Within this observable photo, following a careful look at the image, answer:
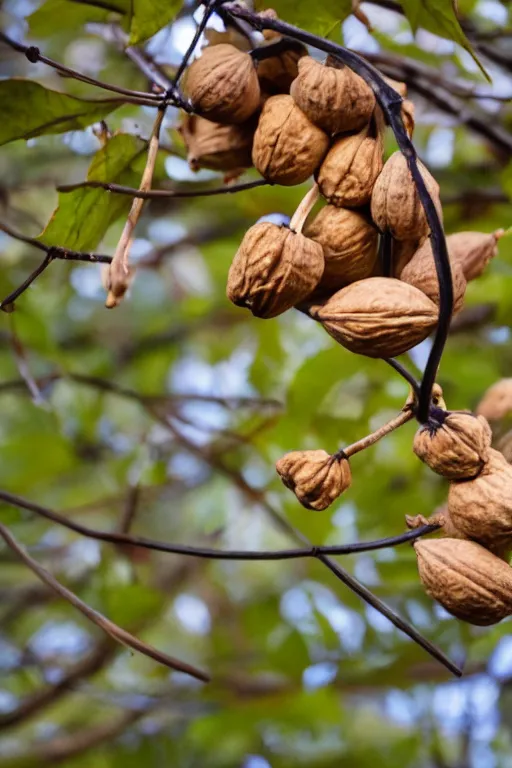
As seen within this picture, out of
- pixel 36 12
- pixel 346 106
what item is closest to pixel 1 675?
pixel 36 12

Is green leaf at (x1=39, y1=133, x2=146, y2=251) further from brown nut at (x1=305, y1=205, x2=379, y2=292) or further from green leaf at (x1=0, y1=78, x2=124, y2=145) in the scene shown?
brown nut at (x1=305, y1=205, x2=379, y2=292)

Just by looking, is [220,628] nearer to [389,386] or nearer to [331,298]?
[389,386]

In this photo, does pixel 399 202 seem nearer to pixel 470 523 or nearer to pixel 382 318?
pixel 382 318

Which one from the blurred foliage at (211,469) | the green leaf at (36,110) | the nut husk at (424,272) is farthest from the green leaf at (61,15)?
the nut husk at (424,272)

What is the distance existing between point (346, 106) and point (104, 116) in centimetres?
20

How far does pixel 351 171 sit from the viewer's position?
484 mm

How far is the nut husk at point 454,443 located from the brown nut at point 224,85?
0.67ft

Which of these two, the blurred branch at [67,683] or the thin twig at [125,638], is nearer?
the thin twig at [125,638]

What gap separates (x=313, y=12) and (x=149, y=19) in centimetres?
10

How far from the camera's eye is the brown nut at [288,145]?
0.50 meters

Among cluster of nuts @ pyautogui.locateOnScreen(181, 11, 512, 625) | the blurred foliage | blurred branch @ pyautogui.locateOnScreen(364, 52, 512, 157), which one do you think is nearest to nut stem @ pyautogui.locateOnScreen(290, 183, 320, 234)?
cluster of nuts @ pyautogui.locateOnScreen(181, 11, 512, 625)

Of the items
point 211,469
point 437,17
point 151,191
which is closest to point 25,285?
point 151,191

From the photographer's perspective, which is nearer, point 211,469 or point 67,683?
point 67,683

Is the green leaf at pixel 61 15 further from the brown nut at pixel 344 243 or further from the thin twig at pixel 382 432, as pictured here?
the thin twig at pixel 382 432
